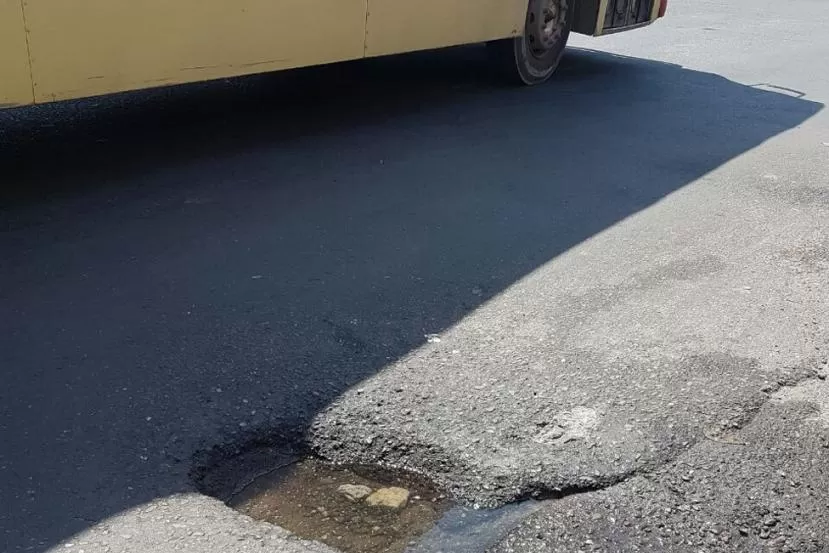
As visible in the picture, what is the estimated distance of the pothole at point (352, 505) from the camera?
8.86 ft

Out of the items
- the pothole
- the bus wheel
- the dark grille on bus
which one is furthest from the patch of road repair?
the dark grille on bus

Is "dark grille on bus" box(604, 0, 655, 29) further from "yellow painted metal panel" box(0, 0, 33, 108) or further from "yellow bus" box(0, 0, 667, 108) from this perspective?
"yellow painted metal panel" box(0, 0, 33, 108)

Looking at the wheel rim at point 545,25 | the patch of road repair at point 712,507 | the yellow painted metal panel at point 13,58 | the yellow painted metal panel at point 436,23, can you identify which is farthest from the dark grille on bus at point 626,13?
the patch of road repair at point 712,507

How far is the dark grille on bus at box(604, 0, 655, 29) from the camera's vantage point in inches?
366

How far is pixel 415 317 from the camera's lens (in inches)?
157

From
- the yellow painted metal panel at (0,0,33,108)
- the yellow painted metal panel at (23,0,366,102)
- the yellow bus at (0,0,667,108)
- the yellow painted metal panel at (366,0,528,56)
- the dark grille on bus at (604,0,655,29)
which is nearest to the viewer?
the yellow painted metal panel at (0,0,33,108)

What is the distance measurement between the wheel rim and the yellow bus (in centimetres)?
45

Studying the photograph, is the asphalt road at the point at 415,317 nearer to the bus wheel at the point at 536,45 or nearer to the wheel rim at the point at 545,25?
the bus wheel at the point at 536,45

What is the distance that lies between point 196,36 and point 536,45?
13.8 ft

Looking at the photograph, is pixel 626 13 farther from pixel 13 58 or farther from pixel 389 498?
pixel 389 498

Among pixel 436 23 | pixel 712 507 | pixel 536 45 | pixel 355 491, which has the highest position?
pixel 436 23

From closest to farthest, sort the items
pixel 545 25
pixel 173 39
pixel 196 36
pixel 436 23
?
1. pixel 173 39
2. pixel 196 36
3. pixel 436 23
4. pixel 545 25

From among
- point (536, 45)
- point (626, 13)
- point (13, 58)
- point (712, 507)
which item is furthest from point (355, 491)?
point (626, 13)

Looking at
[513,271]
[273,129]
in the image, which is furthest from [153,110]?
[513,271]
